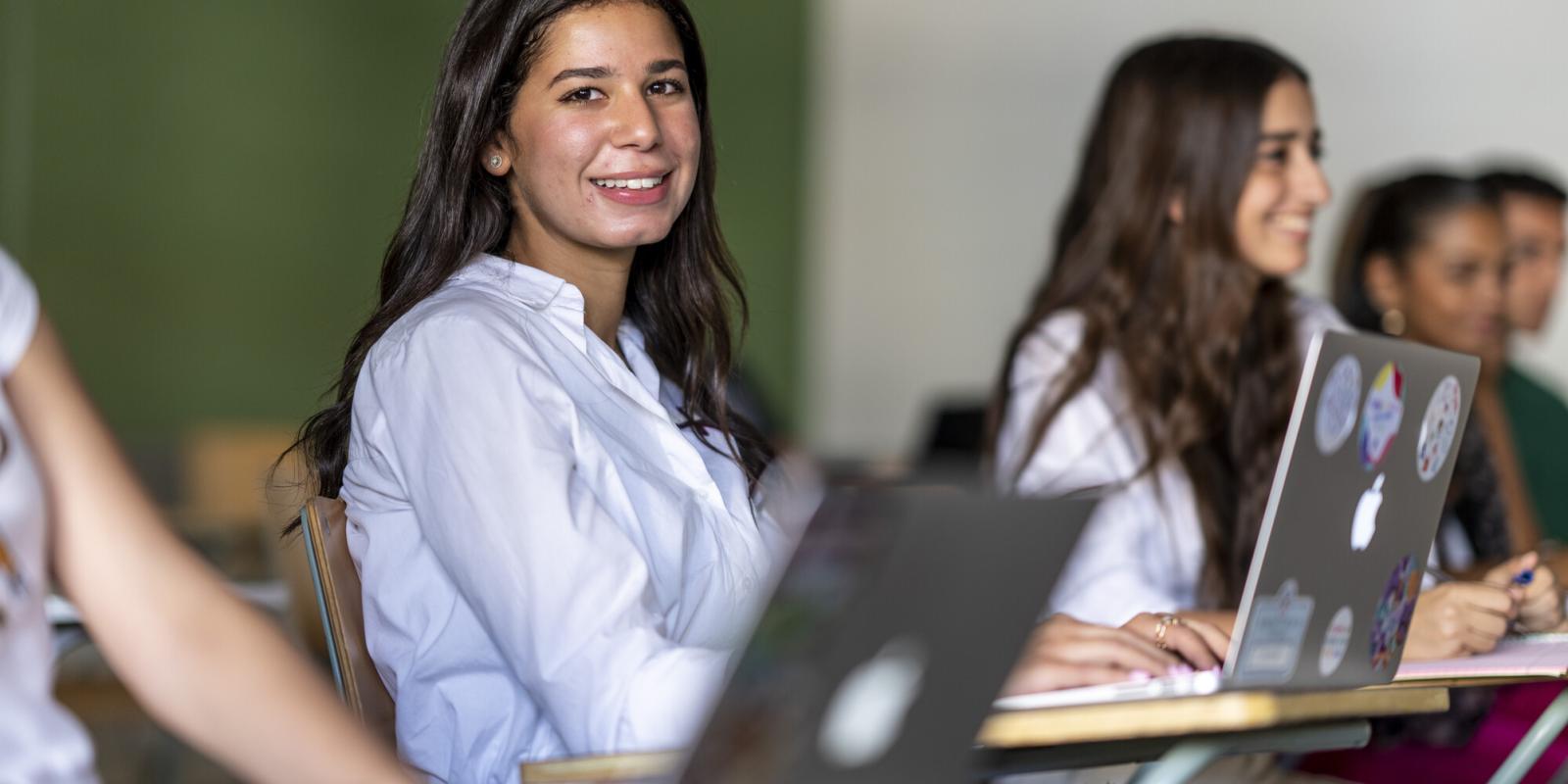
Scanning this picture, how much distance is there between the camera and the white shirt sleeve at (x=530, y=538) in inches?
54.4

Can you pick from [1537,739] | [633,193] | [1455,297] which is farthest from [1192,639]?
[1455,297]

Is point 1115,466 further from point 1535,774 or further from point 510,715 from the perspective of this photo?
point 510,715

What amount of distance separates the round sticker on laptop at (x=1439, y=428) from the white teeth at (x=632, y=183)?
0.76 m

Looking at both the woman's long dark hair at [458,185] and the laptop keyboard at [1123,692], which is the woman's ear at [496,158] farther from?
the laptop keyboard at [1123,692]

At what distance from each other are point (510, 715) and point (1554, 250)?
3.11 m

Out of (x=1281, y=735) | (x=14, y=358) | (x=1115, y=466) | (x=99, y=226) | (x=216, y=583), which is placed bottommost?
(x=99, y=226)

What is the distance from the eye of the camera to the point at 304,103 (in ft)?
20.3

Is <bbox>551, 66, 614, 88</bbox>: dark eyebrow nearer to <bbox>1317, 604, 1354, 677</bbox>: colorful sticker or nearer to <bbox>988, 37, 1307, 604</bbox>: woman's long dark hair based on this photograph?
<bbox>1317, 604, 1354, 677</bbox>: colorful sticker

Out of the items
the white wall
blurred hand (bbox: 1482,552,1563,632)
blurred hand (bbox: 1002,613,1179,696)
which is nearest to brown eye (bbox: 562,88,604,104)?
blurred hand (bbox: 1002,613,1179,696)

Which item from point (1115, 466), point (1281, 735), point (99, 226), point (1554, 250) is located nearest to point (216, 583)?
point (1281, 735)

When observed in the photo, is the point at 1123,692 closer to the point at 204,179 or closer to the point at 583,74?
the point at 583,74

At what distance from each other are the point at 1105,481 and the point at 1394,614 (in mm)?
866

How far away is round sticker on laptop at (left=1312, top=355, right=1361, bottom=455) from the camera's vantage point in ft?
4.53

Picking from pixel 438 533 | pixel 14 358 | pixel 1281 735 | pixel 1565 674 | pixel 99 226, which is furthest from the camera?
pixel 99 226
